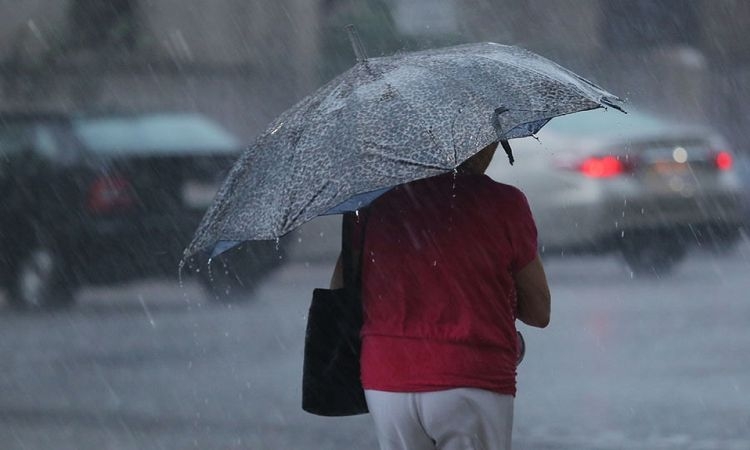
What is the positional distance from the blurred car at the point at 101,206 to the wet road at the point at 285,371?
0.27 metres

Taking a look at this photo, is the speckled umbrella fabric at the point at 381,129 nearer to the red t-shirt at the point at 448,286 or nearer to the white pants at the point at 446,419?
the red t-shirt at the point at 448,286

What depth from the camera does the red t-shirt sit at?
3547mm

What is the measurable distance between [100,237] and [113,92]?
17.1ft

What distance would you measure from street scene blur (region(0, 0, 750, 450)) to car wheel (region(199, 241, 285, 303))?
0.03 metres

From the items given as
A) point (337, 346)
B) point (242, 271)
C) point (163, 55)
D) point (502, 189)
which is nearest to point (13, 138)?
point (242, 271)

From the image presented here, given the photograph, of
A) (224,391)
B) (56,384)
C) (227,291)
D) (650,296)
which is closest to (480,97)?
(224,391)

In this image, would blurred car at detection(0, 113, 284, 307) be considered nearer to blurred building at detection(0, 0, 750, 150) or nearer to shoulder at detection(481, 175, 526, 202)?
blurred building at detection(0, 0, 750, 150)

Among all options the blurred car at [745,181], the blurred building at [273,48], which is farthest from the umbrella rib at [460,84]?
the blurred building at [273,48]

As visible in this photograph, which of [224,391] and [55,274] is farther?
[55,274]

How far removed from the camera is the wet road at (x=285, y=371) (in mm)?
7352

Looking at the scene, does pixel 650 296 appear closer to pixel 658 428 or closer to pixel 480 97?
pixel 658 428

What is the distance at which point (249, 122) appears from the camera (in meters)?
18.5

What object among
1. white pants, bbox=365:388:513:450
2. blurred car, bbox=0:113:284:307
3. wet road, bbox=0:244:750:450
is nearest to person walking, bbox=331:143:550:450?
white pants, bbox=365:388:513:450

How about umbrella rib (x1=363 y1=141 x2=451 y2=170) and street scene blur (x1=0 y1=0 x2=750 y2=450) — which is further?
street scene blur (x1=0 y1=0 x2=750 y2=450)
